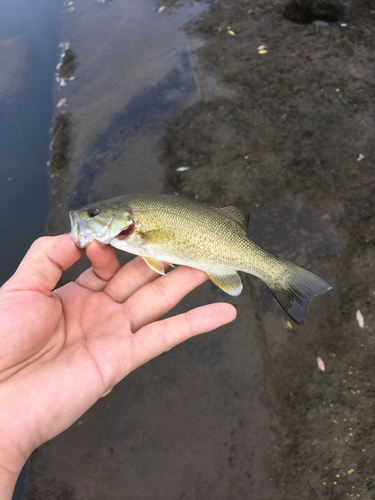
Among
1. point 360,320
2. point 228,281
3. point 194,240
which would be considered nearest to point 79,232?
point 194,240

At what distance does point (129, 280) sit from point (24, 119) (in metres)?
5.33

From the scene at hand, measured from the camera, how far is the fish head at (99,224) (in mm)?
2896

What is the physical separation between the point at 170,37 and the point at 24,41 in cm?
400

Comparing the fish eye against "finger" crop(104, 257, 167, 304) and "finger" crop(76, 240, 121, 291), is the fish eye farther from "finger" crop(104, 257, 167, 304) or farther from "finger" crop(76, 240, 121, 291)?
"finger" crop(104, 257, 167, 304)

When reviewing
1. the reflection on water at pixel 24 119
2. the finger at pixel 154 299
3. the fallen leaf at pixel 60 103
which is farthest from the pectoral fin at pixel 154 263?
the fallen leaf at pixel 60 103

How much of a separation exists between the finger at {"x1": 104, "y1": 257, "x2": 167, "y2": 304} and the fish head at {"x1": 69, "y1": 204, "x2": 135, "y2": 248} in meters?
0.46

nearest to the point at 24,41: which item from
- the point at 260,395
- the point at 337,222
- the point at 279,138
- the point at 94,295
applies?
the point at 279,138

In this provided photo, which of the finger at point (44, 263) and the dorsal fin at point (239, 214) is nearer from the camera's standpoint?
the finger at point (44, 263)

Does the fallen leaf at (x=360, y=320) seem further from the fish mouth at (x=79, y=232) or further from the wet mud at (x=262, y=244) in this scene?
the fish mouth at (x=79, y=232)

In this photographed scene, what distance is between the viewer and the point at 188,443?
3.56m

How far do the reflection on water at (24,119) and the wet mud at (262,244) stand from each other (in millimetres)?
552

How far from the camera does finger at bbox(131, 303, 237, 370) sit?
2721 millimetres

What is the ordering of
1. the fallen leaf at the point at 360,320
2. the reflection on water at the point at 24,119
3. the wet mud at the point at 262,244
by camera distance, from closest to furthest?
the wet mud at the point at 262,244, the fallen leaf at the point at 360,320, the reflection on water at the point at 24,119

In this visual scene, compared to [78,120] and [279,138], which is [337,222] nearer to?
[279,138]
